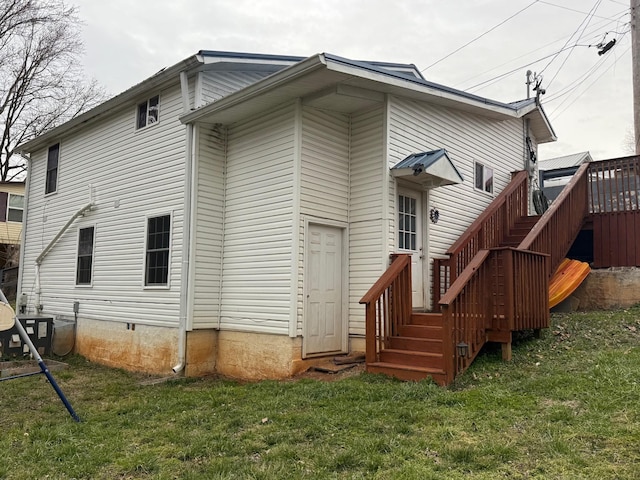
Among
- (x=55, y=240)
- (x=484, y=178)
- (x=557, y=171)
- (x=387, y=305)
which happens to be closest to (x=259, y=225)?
(x=387, y=305)

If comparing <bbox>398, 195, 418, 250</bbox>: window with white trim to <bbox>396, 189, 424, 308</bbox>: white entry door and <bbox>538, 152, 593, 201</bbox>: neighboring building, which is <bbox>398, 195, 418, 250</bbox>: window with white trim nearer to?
<bbox>396, 189, 424, 308</bbox>: white entry door

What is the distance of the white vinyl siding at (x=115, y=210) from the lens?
29.5 feet

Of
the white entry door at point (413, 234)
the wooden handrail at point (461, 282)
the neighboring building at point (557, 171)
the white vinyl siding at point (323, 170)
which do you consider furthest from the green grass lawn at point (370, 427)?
the neighboring building at point (557, 171)

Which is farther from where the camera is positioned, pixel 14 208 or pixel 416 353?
pixel 14 208

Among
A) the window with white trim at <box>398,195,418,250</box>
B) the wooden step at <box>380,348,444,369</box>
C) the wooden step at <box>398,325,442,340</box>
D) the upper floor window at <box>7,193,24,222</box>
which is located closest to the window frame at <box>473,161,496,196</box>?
the window with white trim at <box>398,195,418,250</box>

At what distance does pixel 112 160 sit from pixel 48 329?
389 cm

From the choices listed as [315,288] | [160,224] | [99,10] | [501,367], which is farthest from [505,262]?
[99,10]

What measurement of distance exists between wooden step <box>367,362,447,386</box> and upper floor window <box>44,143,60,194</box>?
9896 mm

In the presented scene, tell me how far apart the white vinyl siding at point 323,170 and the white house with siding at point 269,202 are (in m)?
0.02

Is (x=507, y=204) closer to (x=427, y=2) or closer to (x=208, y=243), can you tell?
(x=208, y=243)

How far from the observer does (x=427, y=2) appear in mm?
12914

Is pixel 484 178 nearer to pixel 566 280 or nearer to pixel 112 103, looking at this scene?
pixel 566 280

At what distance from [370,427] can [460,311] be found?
2.03 meters

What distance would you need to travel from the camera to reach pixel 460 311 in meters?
5.95
